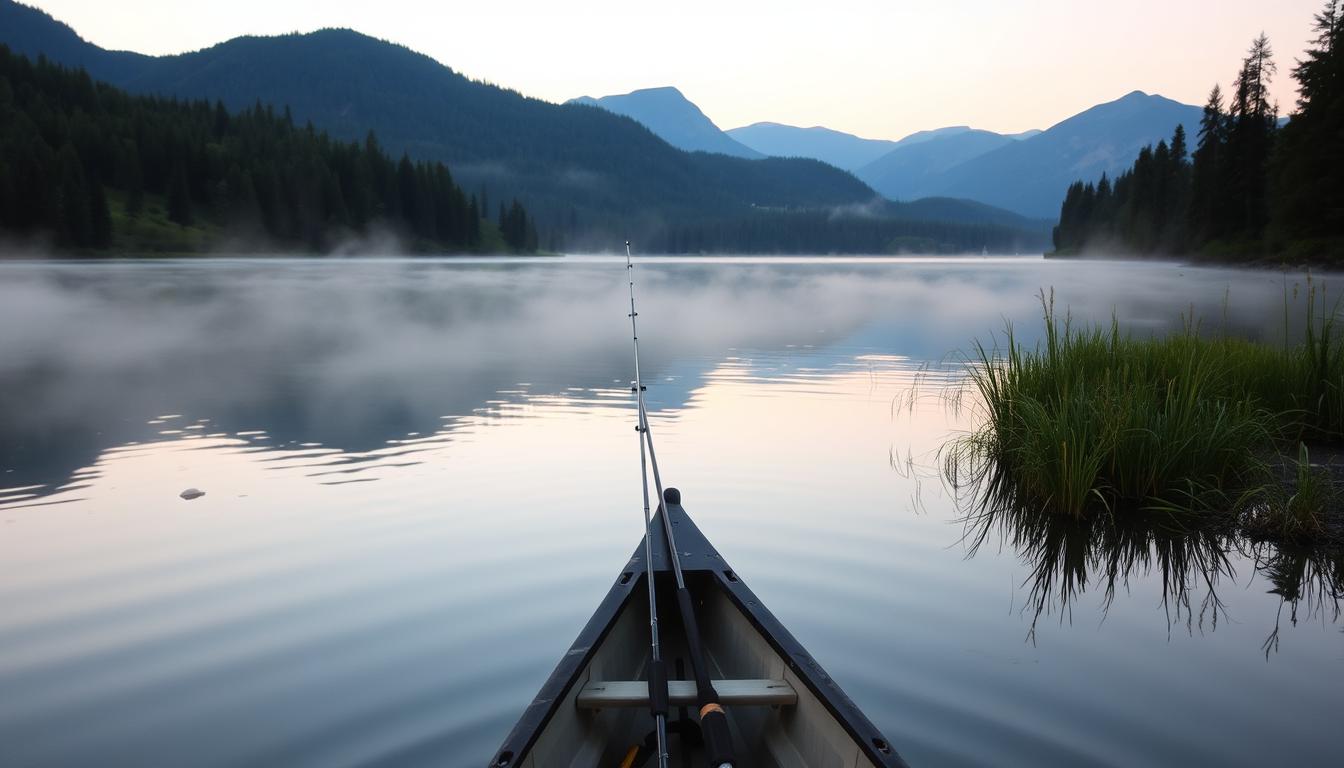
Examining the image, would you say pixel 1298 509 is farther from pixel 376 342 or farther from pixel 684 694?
pixel 376 342

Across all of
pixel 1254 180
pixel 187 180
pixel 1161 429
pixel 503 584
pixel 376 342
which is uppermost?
pixel 187 180

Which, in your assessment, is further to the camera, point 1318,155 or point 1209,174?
point 1209,174

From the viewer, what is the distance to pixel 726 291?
187 feet

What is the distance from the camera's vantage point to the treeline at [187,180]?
90.8m

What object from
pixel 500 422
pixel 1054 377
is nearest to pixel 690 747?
pixel 1054 377

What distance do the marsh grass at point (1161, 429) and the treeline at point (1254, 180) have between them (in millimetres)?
47142

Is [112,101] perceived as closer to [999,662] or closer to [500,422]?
[500,422]

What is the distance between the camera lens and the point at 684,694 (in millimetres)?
3633

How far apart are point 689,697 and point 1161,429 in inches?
271

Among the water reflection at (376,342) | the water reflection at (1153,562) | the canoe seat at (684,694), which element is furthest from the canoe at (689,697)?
Result: the water reflection at (376,342)

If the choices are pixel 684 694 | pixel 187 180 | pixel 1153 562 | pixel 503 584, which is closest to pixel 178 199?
pixel 187 180

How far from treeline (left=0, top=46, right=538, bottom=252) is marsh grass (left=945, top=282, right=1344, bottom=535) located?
4080 inches

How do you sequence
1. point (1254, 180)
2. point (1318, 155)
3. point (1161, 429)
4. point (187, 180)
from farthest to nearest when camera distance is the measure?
1. point (187, 180)
2. point (1254, 180)
3. point (1318, 155)
4. point (1161, 429)

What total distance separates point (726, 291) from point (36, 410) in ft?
146
